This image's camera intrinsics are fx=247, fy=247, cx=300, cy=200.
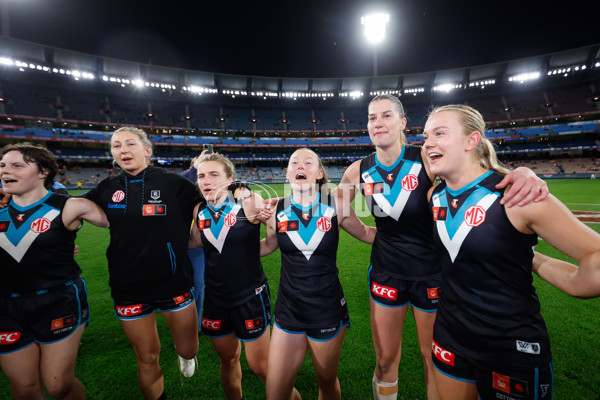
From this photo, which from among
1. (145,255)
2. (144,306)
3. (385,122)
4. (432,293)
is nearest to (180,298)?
(144,306)

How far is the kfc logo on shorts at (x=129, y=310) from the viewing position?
8.28 feet

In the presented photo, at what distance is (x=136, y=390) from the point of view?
2.99m

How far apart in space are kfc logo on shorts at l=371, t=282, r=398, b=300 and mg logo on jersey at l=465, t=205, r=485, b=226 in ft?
3.80

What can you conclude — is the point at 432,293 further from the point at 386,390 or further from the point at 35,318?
the point at 35,318

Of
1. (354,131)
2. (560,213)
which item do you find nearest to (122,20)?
(560,213)

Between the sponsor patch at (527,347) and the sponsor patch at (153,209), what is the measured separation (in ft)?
10.1

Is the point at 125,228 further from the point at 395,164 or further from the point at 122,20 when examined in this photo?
the point at 122,20

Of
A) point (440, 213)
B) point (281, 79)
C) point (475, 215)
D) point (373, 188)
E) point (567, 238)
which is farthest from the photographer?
point (281, 79)

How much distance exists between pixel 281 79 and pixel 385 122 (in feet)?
172

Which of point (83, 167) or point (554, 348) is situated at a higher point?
point (83, 167)

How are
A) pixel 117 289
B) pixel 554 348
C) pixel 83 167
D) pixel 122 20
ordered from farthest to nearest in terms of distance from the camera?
pixel 83 167, pixel 122 20, pixel 554 348, pixel 117 289

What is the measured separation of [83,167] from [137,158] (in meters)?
51.1

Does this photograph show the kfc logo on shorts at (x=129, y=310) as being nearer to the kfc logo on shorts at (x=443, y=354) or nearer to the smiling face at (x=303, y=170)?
the smiling face at (x=303, y=170)

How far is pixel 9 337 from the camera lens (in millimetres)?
2133
